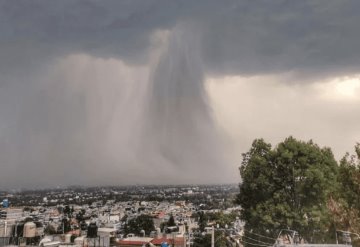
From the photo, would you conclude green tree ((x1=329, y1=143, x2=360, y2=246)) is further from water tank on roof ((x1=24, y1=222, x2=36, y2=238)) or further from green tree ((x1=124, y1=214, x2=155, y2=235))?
green tree ((x1=124, y1=214, x2=155, y2=235))

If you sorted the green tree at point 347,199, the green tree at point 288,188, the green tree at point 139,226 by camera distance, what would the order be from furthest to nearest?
the green tree at point 139,226
the green tree at point 288,188
the green tree at point 347,199

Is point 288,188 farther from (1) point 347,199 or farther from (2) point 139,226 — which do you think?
(2) point 139,226

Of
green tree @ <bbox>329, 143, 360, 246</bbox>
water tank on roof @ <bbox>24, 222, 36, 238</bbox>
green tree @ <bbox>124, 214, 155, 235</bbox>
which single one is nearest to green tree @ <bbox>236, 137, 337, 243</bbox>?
green tree @ <bbox>329, 143, 360, 246</bbox>

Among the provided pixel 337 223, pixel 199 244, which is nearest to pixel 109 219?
pixel 199 244

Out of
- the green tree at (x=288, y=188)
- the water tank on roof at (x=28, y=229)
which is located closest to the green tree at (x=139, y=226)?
the green tree at (x=288, y=188)

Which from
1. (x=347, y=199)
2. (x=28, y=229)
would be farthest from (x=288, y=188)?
(x=28, y=229)

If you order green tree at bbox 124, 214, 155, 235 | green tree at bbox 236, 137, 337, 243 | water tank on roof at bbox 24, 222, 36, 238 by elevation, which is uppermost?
green tree at bbox 236, 137, 337, 243

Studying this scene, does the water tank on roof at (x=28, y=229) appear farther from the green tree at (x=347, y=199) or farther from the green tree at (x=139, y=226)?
the green tree at (x=139, y=226)

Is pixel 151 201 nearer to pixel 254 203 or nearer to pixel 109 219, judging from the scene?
pixel 109 219
